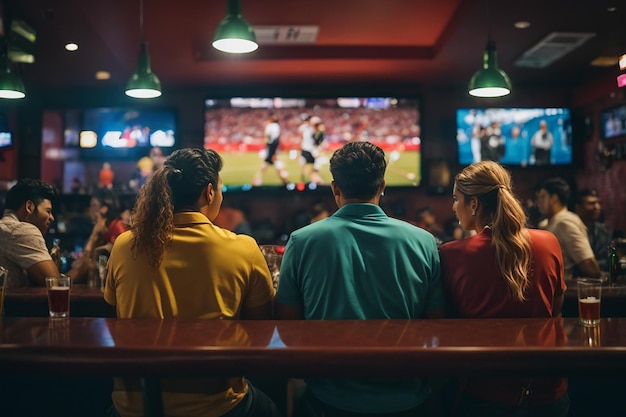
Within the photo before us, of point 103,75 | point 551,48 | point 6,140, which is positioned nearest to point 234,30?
point 551,48

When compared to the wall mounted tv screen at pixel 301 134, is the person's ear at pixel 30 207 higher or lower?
lower

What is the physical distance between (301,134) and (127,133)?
87.8 inches

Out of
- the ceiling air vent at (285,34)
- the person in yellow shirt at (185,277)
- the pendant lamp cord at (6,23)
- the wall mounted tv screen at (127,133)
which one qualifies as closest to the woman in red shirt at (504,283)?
the person in yellow shirt at (185,277)

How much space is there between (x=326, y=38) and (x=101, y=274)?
3860mm

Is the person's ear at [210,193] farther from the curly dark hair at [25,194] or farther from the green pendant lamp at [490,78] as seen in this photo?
the green pendant lamp at [490,78]

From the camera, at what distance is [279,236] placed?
7777mm

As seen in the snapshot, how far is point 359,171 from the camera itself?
197 cm

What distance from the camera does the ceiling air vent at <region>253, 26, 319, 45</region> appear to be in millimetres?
5738

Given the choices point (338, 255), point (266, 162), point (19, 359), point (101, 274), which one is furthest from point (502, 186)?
point (266, 162)

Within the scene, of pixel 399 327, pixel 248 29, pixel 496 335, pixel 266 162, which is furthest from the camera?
pixel 266 162

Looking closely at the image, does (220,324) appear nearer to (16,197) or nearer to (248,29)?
(16,197)

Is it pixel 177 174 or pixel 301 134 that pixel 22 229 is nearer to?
pixel 177 174

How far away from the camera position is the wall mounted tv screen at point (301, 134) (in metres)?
7.48

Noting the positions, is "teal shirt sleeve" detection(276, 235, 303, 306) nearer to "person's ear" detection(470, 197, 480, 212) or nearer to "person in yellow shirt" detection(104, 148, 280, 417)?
"person in yellow shirt" detection(104, 148, 280, 417)
